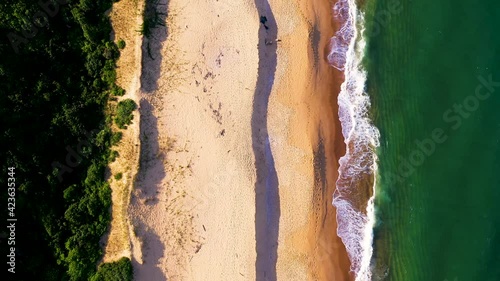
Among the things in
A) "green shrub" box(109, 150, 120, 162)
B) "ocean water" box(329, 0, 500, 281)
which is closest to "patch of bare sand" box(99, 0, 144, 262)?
"green shrub" box(109, 150, 120, 162)

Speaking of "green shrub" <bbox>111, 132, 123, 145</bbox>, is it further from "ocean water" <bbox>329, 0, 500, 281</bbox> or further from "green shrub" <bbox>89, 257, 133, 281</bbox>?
"ocean water" <bbox>329, 0, 500, 281</bbox>

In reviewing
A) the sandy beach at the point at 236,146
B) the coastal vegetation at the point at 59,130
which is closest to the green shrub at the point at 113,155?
the coastal vegetation at the point at 59,130

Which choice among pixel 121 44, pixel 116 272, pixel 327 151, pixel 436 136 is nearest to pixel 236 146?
pixel 327 151

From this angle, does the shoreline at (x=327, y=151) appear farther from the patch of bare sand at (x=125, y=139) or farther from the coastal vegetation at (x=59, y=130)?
the coastal vegetation at (x=59, y=130)

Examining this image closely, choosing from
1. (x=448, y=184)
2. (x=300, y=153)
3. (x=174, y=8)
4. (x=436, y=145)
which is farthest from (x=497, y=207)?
(x=174, y=8)

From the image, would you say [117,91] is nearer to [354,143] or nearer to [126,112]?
[126,112]

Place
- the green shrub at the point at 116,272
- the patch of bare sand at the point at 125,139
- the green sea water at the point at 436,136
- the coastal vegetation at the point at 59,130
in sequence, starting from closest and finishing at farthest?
the coastal vegetation at the point at 59,130
the green shrub at the point at 116,272
the patch of bare sand at the point at 125,139
the green sea water at the point at 436,136

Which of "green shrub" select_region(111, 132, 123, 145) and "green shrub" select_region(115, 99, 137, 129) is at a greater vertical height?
"green shrub" select_region(115, 99, 137, 129)
